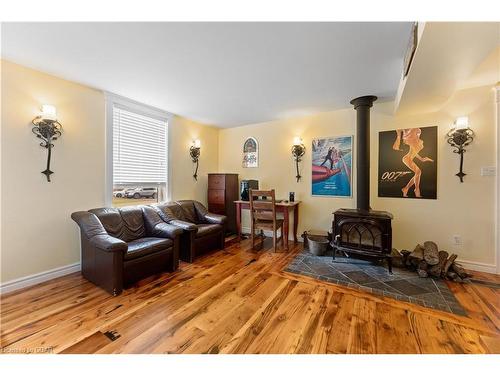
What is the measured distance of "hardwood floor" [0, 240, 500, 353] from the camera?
1423mm

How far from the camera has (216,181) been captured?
171 inches

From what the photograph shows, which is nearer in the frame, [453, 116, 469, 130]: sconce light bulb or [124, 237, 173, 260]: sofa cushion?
[124, 237, 173, 260]: sofa cushion

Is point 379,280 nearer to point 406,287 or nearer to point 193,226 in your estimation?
point 406,287

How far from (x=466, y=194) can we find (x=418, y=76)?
1.91 meters

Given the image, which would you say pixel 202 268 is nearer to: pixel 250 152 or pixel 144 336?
pixel 144 336

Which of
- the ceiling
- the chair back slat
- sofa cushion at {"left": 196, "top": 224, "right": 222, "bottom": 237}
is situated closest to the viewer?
the ceiling

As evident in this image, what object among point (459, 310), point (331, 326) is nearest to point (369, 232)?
point (459, 310)

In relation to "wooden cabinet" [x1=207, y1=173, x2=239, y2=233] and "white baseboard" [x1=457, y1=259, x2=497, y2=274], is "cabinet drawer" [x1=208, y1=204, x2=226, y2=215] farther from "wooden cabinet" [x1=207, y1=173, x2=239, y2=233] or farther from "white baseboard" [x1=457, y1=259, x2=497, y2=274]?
"white baseboard" [x1=457, y1=259, x2=497, y2=274]

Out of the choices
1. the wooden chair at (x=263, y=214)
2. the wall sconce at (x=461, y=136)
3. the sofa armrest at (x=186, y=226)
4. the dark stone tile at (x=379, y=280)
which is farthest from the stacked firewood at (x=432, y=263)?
the sofa armrest at (x=186, y=226)

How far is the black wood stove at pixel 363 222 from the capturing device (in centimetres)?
262

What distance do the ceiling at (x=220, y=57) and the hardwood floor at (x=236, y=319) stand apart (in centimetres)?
239

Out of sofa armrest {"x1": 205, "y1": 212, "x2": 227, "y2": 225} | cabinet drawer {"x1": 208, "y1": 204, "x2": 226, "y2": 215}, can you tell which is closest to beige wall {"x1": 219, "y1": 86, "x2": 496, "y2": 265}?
cabinet drawer {"x1": 208, "y1": 204, "x2": 226, "y2": 215}

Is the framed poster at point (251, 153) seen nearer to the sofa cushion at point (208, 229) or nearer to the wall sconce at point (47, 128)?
the sofa cushion at point (208, 229)

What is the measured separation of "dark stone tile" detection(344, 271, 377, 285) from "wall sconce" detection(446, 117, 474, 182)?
1.88 metres
